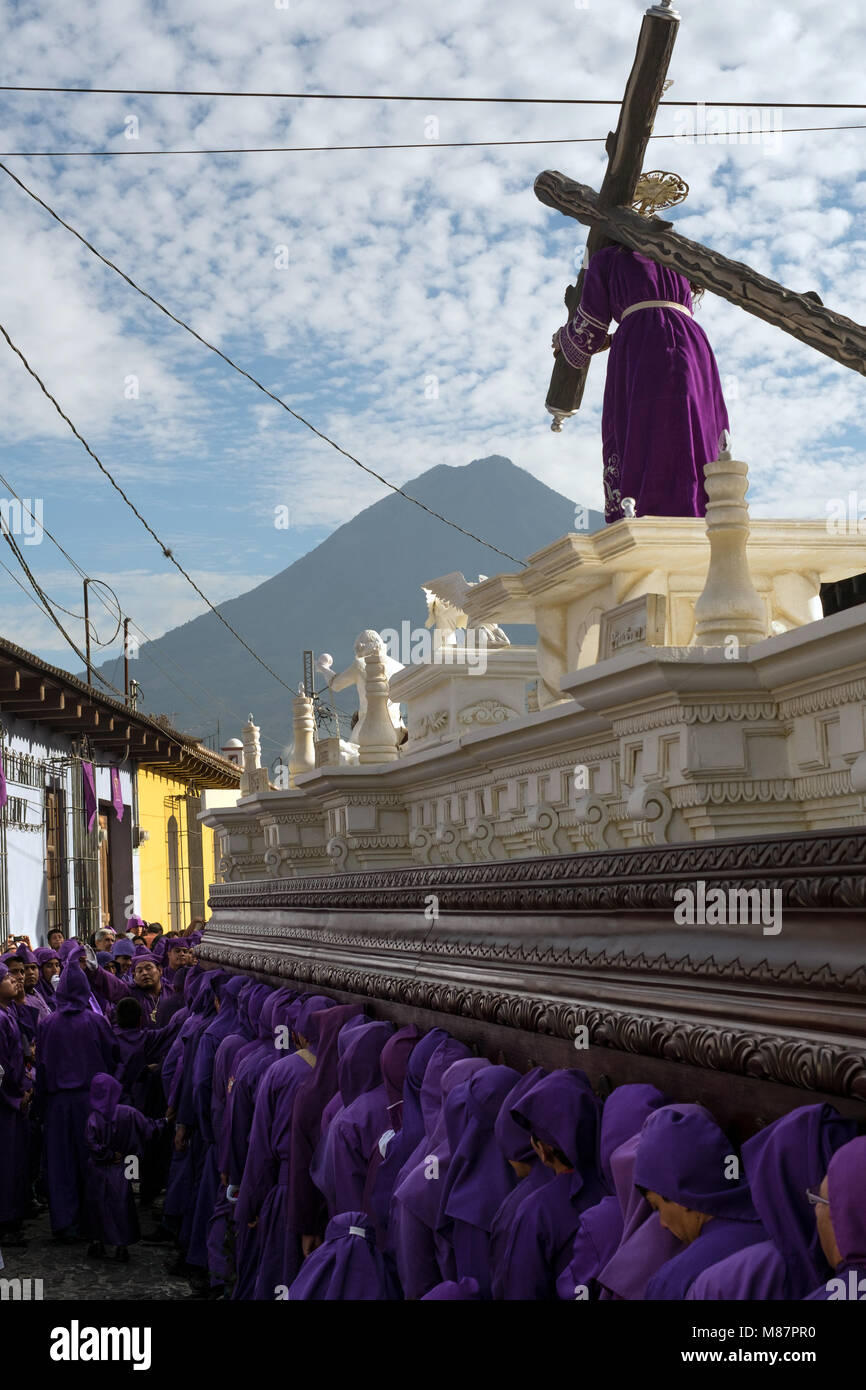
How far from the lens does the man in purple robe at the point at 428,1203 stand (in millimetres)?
2611

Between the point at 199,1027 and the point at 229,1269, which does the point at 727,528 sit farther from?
the point at 199,1027

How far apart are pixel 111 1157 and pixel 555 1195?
223 inches

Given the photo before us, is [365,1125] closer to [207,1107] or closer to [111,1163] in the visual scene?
[207,1107]

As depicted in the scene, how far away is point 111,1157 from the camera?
730 cm

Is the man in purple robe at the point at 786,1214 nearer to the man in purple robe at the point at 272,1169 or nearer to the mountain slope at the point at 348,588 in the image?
the man in purple robe at the point at 272,1169

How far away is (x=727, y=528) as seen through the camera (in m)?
3.71

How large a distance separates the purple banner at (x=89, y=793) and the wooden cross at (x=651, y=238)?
1350 centimetres

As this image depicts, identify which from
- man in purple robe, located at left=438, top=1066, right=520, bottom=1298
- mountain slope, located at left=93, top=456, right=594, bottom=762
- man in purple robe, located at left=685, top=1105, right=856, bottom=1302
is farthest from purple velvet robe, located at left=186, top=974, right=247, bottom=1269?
mountain slope, located at left=93, top=456, right=594, bottom=762

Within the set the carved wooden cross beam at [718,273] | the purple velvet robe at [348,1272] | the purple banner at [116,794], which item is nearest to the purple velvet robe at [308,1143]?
the purple velvet robe at [348,1272]

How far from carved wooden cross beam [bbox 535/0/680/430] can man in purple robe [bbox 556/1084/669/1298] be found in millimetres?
5220

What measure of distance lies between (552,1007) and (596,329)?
5.00 metres

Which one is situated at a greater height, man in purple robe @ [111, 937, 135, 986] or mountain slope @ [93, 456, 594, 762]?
mountain slope @ [93, 456, 594, 762]

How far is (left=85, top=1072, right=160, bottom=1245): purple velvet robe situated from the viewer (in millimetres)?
7059

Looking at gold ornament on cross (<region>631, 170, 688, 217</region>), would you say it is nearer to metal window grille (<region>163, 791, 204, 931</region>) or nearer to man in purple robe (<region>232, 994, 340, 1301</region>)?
man in purple robe (<region>232, 994, 340, 1301</region>)
